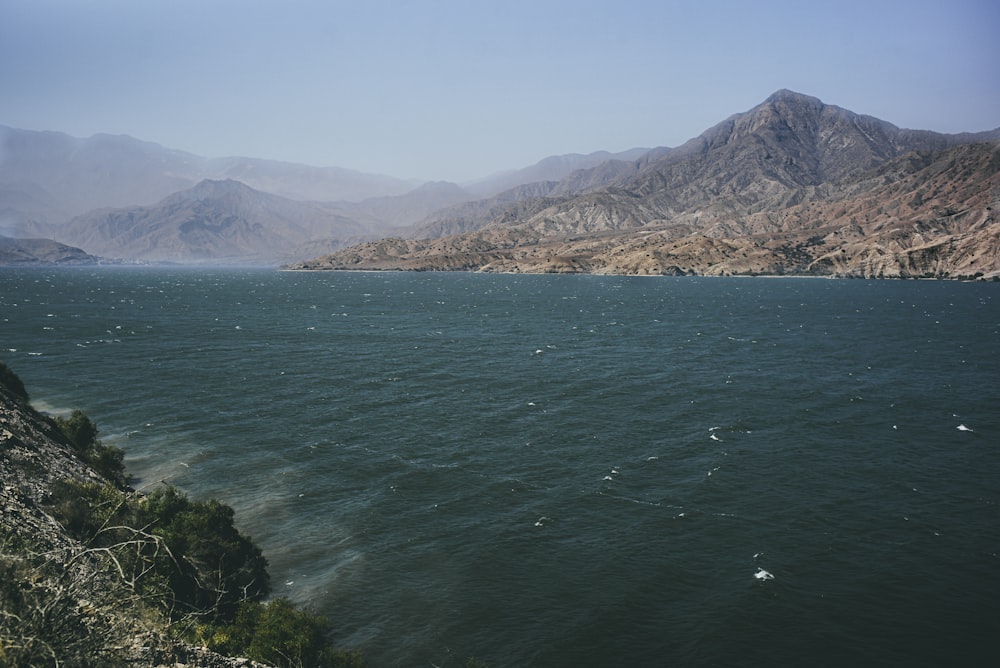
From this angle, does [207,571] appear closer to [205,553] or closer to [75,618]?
[205,553]

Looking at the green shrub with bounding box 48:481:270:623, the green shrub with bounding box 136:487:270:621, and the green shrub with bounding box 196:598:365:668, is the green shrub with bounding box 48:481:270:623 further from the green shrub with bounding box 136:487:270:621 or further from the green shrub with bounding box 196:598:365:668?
the green shrub with bounding box 196:598:365:668

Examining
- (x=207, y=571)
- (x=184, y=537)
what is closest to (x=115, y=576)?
(x=207, y=571)

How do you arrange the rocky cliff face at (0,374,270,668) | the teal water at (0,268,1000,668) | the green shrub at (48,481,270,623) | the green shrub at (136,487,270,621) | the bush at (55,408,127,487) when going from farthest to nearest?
the bush at (55,408,127,487) < the green shrub at (136,487,270,621) < the teal water at (0,268,1000,668) < the green shrub at (48,481,270,623) < the rocky cliff face at (0,374,270,668)

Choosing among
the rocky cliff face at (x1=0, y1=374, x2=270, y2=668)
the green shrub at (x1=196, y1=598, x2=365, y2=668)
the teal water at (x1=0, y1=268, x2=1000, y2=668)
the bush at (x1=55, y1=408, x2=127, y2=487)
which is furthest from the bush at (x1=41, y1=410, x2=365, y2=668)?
the bush at (x1=55, y1=408, x2=127, y2=487)

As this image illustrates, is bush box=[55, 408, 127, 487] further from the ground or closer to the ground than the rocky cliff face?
closer to the ground

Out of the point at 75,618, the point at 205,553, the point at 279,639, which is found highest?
the point at 75,618

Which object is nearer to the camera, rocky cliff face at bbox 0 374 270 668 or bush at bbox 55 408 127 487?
rocky cliff face at bbox 0 374 270 668

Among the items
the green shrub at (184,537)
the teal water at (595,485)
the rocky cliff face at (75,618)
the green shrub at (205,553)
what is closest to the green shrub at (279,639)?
the teal water at (595,485)

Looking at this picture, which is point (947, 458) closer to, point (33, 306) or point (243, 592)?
point (243, 592)

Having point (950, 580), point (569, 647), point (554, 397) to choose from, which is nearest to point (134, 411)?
point (554, 397)

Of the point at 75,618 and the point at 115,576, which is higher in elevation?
the point at 75,618
